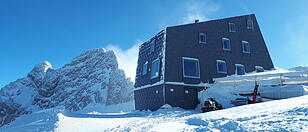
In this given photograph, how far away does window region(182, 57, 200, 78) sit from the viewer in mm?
18455

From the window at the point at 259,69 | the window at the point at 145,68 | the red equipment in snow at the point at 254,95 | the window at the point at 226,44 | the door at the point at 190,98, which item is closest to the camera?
the red equipment in snow at the point at 254,95

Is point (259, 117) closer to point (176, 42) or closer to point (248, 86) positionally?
point (248, 86)

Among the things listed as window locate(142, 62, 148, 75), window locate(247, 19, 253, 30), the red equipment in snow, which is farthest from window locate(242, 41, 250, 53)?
window locate(142, 62, 148, 75)

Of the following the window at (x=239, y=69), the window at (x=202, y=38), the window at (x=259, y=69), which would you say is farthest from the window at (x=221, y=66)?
the window at (x=259, y=69)

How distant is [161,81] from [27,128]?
9.61 metres

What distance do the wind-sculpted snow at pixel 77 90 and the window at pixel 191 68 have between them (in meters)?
124

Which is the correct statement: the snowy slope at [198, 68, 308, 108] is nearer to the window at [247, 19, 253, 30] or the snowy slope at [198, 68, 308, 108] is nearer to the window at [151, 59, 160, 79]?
the window at [151, 59, 160, 79]

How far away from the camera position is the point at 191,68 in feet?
61.5

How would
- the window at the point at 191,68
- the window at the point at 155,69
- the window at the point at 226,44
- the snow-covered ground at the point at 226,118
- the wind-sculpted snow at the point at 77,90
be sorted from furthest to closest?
the wind-sculpted snow at the point at 77,90 → the window at the point at 226,44 → the window at the point at 155,69 → the window at the point at 191,68 → the snow-covered ground at the point at 226,118

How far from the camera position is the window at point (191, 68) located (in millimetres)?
18455

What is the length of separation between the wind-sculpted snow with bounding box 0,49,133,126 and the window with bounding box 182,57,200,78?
406 ft

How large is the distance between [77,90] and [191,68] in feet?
546

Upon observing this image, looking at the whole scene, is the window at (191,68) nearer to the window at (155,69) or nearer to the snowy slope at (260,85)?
the window at (155,69)

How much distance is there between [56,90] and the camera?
188000 mm
